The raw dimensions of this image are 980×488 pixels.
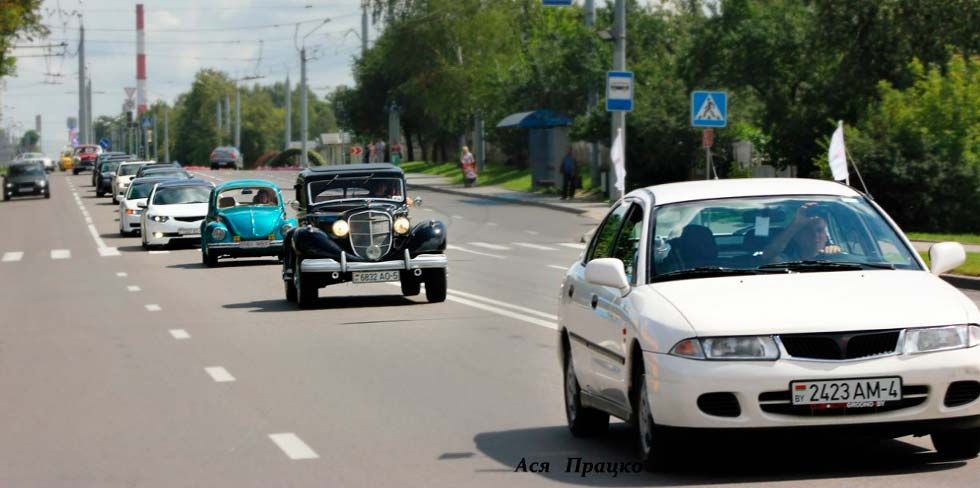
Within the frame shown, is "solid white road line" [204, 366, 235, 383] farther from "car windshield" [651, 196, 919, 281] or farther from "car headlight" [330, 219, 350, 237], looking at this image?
"car headlight" [330, 219, 350, 237]

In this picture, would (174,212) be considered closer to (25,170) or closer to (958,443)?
(958,443)

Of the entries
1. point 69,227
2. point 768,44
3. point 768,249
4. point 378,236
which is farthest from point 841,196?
point 768,44

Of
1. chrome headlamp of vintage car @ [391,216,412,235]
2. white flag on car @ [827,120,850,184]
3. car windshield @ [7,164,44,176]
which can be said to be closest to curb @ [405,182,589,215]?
car windshield @ [7,164,44,176]

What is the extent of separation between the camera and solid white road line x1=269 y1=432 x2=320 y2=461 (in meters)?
9.21

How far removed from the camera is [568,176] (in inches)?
2130

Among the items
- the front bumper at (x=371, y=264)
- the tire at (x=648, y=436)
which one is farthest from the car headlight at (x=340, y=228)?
the tire at (x=648, y=436)

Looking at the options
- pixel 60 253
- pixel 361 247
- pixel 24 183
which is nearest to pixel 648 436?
pixel 361 247

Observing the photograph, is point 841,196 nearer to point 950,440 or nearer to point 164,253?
point 950,440

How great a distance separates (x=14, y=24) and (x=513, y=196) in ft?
65.4

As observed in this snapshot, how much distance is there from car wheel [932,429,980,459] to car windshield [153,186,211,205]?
2894 cm

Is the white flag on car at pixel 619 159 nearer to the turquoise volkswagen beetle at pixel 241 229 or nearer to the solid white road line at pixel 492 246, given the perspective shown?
the solid white road line at pixel 492 246

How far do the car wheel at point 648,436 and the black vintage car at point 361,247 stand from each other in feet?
39.2

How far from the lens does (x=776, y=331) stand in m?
7.52

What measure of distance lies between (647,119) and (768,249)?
42594mm
